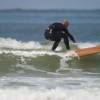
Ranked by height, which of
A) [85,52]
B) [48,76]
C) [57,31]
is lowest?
[48,76]

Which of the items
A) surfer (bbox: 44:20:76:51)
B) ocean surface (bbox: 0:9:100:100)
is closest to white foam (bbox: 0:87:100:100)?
ocean surface (bbox: 0:9:100:100)

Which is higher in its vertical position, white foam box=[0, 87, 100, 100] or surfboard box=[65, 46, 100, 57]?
surfboard box=[65, 46, 100, 57]

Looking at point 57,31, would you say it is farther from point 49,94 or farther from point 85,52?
point 49,94

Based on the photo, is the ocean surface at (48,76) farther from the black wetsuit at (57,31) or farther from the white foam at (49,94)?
the black wetsuit at (57,31)

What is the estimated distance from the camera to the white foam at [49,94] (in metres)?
11.3

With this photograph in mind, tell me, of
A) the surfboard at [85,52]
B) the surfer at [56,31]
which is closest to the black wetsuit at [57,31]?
the surfer at [56,31]

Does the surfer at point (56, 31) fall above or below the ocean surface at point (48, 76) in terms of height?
above

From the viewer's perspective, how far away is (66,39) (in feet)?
62.1

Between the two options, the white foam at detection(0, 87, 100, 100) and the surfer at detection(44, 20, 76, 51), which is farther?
the surfer at detection(44, 20, 76, 51)

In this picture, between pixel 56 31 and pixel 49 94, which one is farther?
pixel 56 31

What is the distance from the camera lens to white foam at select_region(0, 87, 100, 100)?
36.9 ft

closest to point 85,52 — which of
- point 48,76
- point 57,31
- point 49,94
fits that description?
point 57,31

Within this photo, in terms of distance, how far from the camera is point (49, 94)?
11.5 meters

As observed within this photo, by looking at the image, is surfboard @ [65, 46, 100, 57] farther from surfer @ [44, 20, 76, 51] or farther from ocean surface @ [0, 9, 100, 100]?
surfer @ [44, 20, 76, 51]
